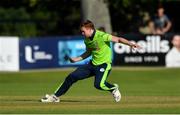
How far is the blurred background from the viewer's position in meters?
31.5

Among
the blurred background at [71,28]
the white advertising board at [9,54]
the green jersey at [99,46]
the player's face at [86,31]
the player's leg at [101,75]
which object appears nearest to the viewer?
the player's face at [86,31]

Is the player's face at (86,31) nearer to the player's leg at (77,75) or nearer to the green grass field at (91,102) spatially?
the player's leg at (77,75)

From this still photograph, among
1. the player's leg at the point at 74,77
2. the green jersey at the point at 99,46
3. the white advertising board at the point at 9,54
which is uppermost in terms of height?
the green jersey at the point at 99,46

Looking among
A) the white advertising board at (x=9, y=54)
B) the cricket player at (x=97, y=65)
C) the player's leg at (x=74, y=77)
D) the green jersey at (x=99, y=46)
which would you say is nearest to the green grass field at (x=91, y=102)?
the player's leg at (x=74, y=77)

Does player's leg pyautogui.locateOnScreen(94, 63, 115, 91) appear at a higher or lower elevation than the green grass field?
higher

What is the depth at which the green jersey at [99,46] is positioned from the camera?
17219 mm

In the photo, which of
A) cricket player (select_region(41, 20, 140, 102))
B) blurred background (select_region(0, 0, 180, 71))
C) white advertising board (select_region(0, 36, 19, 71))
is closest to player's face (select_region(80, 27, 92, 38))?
cricket player (select_region(41, 20, 140, 102))

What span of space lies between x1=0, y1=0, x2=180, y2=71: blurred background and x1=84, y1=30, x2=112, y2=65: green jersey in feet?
19.8

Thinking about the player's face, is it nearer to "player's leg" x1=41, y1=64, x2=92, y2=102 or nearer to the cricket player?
the cricket player

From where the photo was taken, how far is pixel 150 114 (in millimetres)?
14867

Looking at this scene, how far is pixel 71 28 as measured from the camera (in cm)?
4628

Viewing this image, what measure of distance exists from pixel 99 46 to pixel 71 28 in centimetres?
2907

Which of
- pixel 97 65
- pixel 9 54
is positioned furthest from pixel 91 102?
pixel 9 54

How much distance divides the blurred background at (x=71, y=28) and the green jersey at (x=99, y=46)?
6.03 metres
